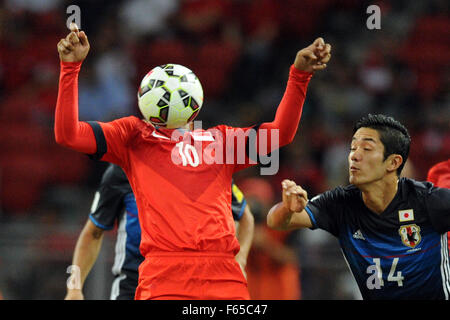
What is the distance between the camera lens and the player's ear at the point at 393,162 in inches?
186

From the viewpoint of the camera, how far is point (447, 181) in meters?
5.25

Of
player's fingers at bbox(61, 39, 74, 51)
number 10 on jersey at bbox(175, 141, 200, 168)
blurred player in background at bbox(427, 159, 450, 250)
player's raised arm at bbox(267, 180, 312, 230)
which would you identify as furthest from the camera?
blurred player in background at bbox(427, 159, 450, 250)

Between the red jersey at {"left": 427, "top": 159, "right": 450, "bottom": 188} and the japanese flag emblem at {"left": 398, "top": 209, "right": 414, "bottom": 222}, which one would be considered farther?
the red jersey at {"left": 427, "top": 159, "right": 450, "bottom": 188}

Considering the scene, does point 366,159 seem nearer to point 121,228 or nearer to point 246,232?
point 246,232

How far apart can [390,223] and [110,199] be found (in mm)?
2094

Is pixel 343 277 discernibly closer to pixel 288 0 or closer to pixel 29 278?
pixel 29 278

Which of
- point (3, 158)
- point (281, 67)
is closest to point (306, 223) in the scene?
point (3, 158)

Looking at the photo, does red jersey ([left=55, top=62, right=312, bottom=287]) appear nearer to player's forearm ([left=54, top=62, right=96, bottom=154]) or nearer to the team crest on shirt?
player's forearm ([left=54, top=62, right=96, bottom=154])

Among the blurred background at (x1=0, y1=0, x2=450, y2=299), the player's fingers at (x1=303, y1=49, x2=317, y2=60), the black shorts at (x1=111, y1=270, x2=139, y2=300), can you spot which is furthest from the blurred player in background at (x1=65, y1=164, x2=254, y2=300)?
the blurred background at (x1=0, y1=0, x2=450, y2=299)

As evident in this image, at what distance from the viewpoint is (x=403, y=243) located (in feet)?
15.4

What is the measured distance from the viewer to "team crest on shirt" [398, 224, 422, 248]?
4688 millimetres

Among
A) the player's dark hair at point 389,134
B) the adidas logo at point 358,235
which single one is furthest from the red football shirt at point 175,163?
the adidas logo at point 358,235

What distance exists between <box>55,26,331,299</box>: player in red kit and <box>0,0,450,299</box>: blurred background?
3.42 meters
